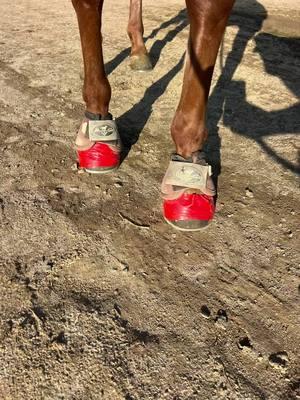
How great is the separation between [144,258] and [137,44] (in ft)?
8.09

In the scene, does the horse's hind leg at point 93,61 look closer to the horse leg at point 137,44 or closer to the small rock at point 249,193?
the small rock at point 249,193

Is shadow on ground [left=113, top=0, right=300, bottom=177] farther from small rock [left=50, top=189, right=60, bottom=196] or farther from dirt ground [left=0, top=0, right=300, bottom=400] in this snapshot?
small rock [left=50, top=189, right=60, bottom=196]

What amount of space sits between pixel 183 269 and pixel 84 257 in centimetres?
41

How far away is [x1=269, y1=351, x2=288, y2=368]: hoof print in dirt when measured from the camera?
1.50 meters

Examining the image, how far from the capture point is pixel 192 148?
216cm

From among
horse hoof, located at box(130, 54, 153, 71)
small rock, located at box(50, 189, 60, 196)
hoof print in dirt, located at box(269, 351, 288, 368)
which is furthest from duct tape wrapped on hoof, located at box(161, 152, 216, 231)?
horse hoof, located at box(130, 54, 153, 71)

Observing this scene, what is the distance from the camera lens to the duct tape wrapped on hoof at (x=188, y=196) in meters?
2.04

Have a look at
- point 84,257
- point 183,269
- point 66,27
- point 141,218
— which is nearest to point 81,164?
point 141,218

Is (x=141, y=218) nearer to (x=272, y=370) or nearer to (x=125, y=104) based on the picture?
(x=272, y=370)

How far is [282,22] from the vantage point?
5320 millimetres

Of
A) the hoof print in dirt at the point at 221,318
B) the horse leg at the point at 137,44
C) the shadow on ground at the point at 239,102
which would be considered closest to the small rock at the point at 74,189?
the shadow on ground at the point at 239,102

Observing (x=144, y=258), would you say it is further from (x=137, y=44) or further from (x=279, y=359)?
(x=137, y=44)

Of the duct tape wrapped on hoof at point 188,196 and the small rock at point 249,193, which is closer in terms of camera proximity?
the duct tape wrapped on hoof at point 188,196

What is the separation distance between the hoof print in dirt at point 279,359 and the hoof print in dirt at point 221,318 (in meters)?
0.19
